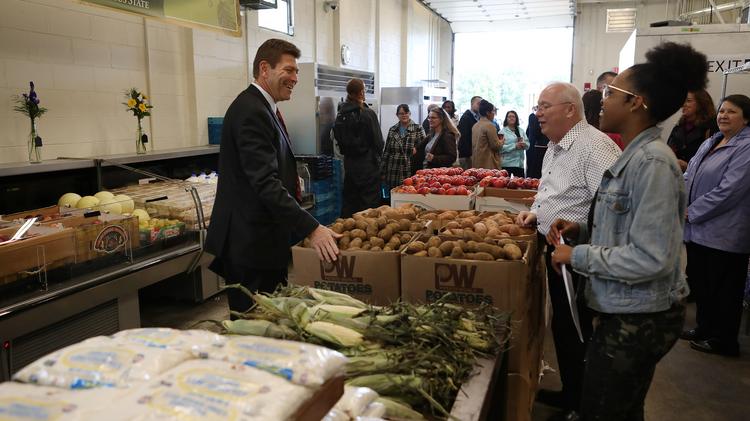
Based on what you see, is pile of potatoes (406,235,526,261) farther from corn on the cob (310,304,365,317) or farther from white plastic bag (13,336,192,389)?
white plastic bag (13,336,192,389)

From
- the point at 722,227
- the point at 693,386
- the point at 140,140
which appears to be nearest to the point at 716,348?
the point at 693,386

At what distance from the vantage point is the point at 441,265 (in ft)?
7.16

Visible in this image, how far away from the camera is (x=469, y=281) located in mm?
2158

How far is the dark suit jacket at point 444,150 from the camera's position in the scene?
22.4 feet

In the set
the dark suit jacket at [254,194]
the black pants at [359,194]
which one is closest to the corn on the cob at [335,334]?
the dark suit jacket at [254,194]

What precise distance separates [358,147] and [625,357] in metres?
4.70

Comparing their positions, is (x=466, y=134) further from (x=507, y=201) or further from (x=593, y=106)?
(x=507, y=201)

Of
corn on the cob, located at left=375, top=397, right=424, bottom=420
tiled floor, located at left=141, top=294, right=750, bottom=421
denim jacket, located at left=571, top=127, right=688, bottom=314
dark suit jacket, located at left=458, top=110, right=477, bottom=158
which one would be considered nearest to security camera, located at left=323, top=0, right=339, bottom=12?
dark suit jacket, located at left=458, top=110, right=477, bottom=158

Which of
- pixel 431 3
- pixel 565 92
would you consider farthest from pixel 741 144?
pixel 431 3

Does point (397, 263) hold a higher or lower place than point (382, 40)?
lower

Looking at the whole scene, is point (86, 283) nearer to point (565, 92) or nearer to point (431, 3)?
point (565, 92)

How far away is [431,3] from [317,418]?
1227cm

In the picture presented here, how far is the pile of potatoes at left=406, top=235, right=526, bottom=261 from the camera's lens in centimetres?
225

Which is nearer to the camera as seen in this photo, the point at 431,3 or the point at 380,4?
the point at 380,4
